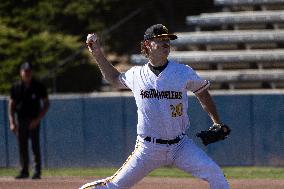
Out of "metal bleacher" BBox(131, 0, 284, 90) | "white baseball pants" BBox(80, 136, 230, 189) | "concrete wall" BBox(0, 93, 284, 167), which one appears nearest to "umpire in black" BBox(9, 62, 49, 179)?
"concrete wall" BBox(0, 93, 284, 167)

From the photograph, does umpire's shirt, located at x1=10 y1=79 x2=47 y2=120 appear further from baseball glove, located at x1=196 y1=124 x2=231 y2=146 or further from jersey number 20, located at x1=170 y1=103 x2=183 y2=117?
jersey number 20, located at x1=170 y1=103 x2=183 y2=117

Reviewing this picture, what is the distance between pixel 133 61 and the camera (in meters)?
21.0

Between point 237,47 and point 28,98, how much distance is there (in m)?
7.74

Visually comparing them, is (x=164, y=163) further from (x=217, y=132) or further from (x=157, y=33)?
(x=157, y=33)

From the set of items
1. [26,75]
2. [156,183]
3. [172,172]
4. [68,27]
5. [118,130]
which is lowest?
[172,172]

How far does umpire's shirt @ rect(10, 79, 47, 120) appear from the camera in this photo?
47.6ft

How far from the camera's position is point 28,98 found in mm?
14586

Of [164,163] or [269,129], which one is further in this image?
[269,129]

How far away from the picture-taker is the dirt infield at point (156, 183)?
12672mm

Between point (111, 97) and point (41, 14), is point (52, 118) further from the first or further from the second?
point (41, 14)

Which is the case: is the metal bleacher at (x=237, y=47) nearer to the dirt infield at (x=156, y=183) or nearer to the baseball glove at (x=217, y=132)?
the dirt infield at (x=156, y=183)

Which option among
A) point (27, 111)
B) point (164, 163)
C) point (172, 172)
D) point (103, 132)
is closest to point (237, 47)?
Answer: point (103, 132)

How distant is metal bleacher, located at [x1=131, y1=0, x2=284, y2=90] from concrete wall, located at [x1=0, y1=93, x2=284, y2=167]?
10.6 feet

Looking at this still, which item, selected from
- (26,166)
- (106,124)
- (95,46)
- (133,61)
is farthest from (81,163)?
(95,46)
